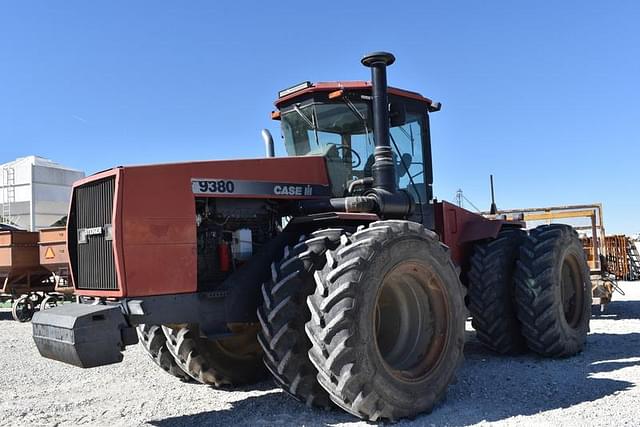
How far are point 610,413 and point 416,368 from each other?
5.07ft

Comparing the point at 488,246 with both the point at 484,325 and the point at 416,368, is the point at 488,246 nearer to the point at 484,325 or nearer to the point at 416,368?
the point at 484,325

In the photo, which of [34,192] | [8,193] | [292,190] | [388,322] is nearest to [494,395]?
[388,322]

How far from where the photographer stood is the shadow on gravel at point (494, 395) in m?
4.86

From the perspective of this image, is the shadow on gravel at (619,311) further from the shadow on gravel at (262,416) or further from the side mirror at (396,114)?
the shadow on gravel at (262,416)

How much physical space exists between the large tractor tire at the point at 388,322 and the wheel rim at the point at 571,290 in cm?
327

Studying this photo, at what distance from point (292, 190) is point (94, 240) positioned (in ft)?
6.13

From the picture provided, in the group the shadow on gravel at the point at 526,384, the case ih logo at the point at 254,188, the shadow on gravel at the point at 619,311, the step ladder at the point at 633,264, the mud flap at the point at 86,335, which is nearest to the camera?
the mud flap at the point at 86,335

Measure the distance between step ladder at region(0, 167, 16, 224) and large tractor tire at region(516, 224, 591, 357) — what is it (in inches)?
1224

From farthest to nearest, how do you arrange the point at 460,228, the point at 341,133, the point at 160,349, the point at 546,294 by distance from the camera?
the point at 460,228 < the point at 546,294 < the point at 341,133 < the point at 160,349

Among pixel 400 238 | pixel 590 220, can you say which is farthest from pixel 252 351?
pixel 590 220

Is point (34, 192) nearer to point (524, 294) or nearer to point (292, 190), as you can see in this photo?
point (292, 190)

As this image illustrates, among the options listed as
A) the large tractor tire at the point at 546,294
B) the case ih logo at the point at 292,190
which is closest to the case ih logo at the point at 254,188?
the case ih logo at the point at 292,190

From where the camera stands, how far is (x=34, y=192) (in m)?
31.5

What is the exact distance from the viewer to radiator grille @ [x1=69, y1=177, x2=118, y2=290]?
4918 millimetres
